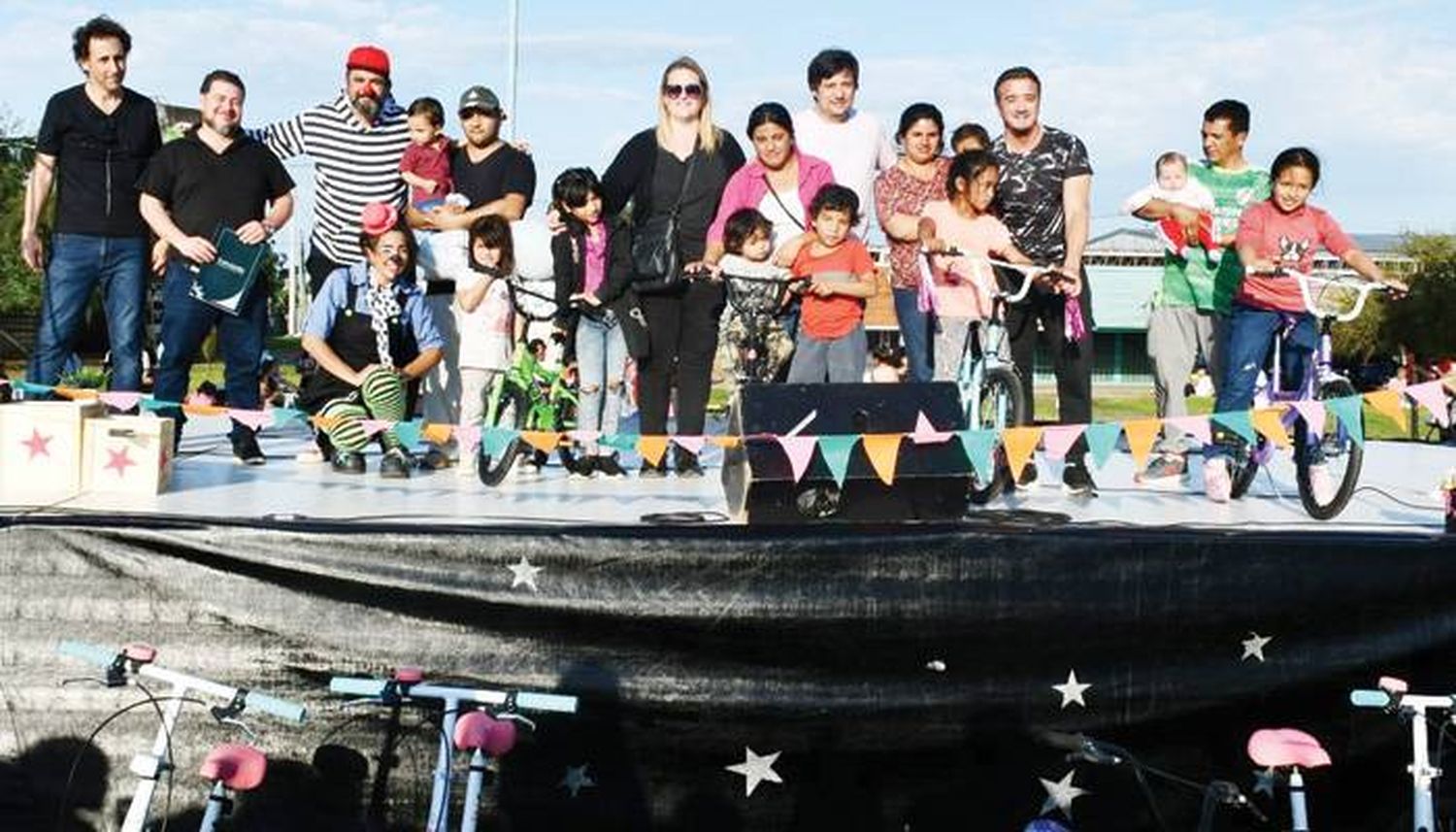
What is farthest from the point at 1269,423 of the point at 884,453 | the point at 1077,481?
the point at 884,453

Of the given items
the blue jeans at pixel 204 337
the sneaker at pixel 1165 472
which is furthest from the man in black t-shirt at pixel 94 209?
the sneaker at pixel 1165 472

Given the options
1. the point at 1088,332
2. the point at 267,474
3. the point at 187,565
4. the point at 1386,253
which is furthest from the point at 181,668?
the point at 1386,253

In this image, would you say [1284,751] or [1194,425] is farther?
[1194,425]

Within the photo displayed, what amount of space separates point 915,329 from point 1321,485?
5.82ft

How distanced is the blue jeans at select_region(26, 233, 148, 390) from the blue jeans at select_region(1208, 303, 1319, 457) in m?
4.17

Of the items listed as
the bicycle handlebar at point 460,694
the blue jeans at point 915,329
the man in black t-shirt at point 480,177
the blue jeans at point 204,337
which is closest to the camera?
the bicycle handlebar at point 460,694

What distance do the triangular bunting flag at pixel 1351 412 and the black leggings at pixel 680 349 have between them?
2.53m

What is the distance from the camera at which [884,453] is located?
5.31 metres

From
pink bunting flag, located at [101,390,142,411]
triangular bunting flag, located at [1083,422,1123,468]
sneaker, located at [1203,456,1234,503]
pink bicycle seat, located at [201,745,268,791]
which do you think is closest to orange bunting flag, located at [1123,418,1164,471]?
triangular bunting flag, located at [1083,422,1123,468]

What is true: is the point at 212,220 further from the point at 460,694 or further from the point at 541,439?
the point at 460,694

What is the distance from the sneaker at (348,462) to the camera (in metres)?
6.77

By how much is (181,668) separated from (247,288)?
212 cm

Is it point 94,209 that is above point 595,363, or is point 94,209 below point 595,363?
above

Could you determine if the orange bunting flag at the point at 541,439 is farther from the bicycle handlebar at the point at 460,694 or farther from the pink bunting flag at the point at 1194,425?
the pink bunting flag at the point at 1194,425
